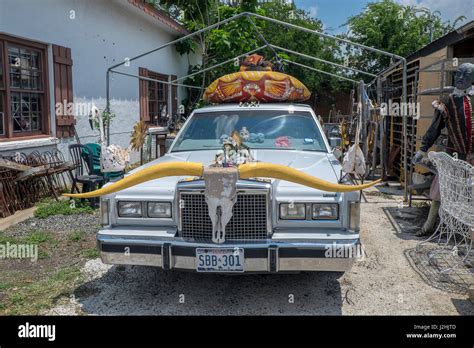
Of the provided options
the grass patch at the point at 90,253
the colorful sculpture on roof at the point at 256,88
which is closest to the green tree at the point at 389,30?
the colorful sculpture on roof at the point at 256,88

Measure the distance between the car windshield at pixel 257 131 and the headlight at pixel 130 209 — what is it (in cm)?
145

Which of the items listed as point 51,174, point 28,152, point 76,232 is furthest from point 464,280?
point 28,152

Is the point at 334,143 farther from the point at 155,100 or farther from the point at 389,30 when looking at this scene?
the point at 389,30

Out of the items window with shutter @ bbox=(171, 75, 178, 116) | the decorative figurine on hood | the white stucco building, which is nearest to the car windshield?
the decorative figurine on hood

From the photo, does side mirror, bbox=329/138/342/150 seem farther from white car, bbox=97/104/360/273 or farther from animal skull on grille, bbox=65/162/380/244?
animal skull on grille, bbox=65/162/380/244

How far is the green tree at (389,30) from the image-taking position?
58.7 feet

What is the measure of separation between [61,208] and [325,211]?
15.9 ft

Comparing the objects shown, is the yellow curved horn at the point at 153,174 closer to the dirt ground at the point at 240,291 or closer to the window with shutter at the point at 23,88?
the dirt ground at the point at 240,291

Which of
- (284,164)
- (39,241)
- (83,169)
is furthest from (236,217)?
(83,169)

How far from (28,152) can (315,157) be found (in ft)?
17.2

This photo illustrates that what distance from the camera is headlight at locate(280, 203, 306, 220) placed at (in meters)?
3.57

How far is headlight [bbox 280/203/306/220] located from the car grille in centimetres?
16

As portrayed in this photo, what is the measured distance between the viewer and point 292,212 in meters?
3.58

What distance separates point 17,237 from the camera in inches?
224
